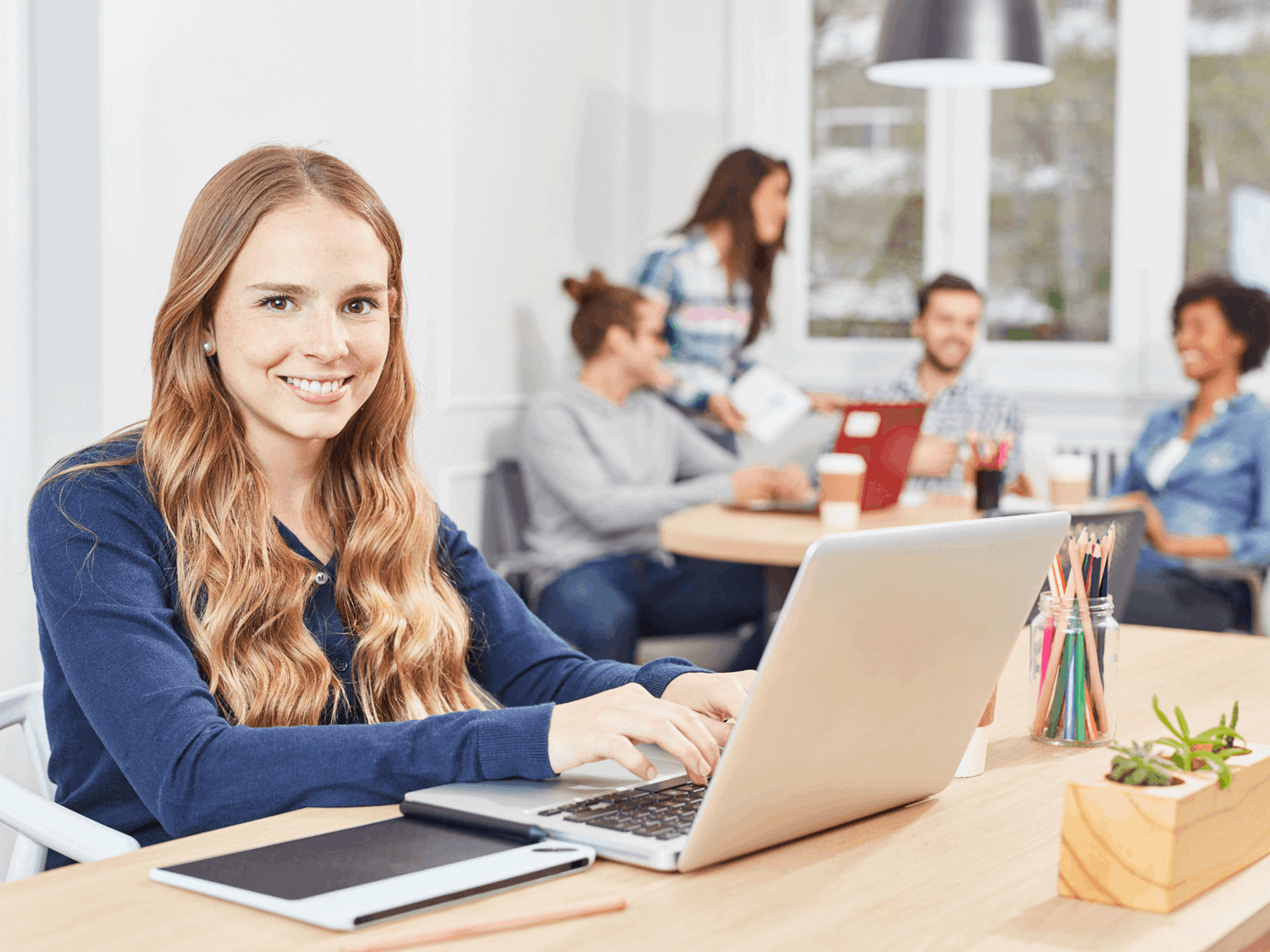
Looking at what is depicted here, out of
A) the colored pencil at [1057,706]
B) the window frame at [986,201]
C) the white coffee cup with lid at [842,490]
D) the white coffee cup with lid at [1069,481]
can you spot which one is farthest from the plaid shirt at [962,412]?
the colored pencil at [1057,706]

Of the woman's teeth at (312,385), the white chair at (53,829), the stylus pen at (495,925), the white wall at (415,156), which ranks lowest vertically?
the white chair at (53,829)

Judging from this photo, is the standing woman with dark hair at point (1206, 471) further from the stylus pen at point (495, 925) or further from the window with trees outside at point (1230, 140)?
the stylus pen at point (495, 925)

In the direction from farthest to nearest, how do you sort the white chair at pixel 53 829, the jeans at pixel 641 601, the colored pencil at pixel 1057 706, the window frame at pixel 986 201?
the window frame at pixel 986 201
the jeans at pixel 641 601
the colored pencil at pixel 1057 706
the white chair at pixel 53 829

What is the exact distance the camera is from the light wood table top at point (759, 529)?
2.73 m

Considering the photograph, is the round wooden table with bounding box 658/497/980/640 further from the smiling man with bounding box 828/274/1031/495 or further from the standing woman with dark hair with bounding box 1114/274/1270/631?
the smiling man with bounding box 828/274/1031/495

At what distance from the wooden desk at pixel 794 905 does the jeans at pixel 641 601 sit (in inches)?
90.0

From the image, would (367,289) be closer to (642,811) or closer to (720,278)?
(642,811)

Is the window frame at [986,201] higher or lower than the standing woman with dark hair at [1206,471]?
higher

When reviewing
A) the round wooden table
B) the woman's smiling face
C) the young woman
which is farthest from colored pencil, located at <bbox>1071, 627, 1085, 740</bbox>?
the round wooden table

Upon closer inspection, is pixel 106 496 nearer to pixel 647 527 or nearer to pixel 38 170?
pixel 38 170

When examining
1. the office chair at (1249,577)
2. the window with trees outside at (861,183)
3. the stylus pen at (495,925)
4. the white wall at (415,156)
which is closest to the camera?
the stylus pen at (495,925)

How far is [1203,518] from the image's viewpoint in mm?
3736

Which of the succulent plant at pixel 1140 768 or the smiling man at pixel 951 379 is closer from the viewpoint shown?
the succulent plant at pixel 1140 768

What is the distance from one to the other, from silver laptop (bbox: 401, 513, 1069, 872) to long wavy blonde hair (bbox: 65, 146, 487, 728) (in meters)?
0.35
